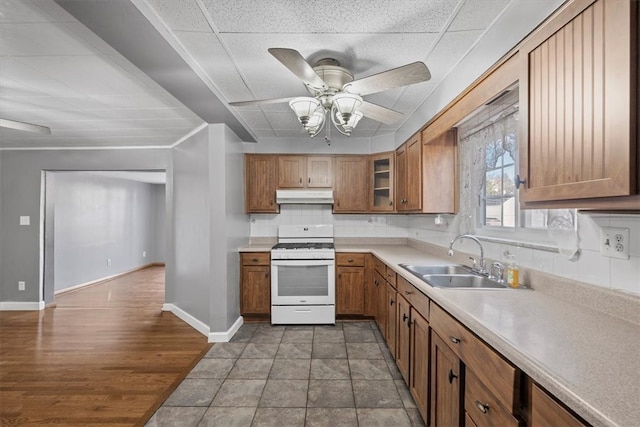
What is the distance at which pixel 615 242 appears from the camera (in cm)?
125

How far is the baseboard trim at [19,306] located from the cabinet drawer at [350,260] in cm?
428

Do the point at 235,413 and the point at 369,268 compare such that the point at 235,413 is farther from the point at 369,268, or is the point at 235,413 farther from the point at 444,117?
the point at 444,117

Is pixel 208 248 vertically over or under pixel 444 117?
under

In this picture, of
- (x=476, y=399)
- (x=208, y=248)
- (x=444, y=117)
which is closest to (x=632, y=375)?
(x=476, y=399)

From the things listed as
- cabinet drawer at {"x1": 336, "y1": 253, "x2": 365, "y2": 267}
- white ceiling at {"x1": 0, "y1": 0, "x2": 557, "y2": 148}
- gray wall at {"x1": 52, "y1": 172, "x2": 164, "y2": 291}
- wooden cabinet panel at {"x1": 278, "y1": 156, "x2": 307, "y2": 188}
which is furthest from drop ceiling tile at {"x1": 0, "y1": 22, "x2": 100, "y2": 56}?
gray wall at {"x1": 52, "y1": 172, "x2": 164, "y2": 291}

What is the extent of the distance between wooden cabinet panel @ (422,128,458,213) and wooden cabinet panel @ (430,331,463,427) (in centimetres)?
143

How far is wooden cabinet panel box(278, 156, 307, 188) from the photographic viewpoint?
3.94 metres

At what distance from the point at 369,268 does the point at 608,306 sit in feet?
8.05

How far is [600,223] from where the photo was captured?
1328mm

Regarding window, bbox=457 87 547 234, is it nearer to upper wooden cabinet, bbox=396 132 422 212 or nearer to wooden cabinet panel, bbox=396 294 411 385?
upper wooden cabinet, bbox=396 132 422 212

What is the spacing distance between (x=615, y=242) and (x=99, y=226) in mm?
7415

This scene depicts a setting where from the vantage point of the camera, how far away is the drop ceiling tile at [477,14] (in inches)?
58.3

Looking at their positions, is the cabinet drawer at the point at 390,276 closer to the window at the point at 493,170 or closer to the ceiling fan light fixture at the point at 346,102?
the window at the point at 493,170

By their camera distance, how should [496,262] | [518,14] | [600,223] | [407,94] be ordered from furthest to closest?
[407,94]
[496,262]
[518,14]
[600,223]
